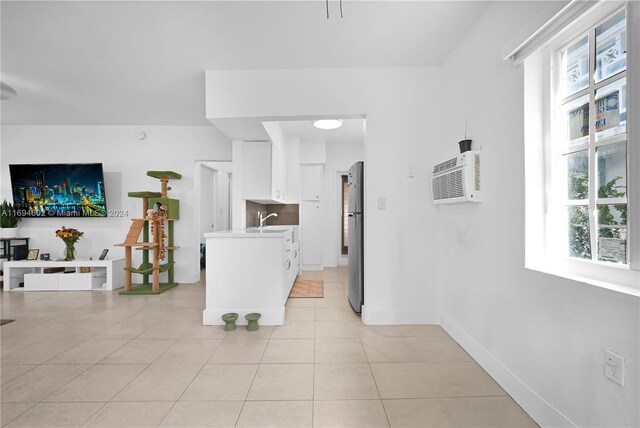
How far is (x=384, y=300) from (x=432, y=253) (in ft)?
2.16

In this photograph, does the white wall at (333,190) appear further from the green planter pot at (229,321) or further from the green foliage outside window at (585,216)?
the green foliage outside window at (585,216)

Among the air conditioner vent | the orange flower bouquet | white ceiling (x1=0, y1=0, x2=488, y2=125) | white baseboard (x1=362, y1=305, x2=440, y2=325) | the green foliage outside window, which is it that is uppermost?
white ceiling (x1=0, y1=0, x2=488, y2=125)

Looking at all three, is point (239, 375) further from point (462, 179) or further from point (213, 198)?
point (213, 198)

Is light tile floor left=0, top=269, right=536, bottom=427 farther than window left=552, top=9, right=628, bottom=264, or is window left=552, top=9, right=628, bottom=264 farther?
light tile floor left=0, top=269, right=536, bottom=427

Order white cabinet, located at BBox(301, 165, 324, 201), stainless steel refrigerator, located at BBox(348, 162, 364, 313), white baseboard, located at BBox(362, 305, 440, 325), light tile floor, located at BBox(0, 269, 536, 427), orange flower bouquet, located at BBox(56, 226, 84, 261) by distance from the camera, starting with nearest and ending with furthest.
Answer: light tile floor, located at BBox(0, 269, 536, 427) → white baseboard, located at BBox(362, 305, 440, 325) → stainless steel refrigerator, located at BBox(348, 162, 364, 313) → orange flower bouquet, located at BBox(56, 226, 84, 261) → white cabinet, located at BBox(301, 165, 324, 201)

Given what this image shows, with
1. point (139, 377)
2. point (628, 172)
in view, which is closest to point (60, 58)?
point (139, 377)

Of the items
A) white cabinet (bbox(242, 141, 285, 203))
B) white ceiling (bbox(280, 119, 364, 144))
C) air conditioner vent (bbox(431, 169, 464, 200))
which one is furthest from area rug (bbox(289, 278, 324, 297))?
white ceiling (bbox(280, 119, 364, 144))

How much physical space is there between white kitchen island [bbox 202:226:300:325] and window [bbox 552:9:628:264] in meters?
2.23

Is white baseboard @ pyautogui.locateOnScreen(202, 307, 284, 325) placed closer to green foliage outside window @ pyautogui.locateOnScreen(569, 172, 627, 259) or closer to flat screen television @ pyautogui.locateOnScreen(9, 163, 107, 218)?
green foliage outside window @ pyautogui.locateOnScreen(569, 172, 627, 259)

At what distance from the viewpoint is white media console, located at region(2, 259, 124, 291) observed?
429 cm

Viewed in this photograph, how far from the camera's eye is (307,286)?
451cm

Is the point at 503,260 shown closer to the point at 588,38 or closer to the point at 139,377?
the point at 588,38

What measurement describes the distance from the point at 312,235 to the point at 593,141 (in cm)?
494

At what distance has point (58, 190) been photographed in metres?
4.66
